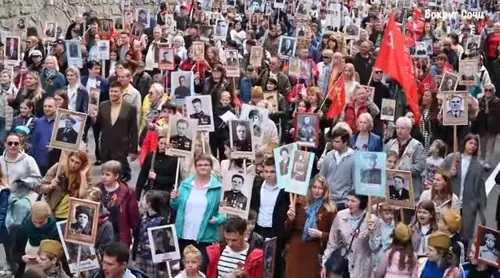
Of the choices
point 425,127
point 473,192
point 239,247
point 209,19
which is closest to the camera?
point 239,247

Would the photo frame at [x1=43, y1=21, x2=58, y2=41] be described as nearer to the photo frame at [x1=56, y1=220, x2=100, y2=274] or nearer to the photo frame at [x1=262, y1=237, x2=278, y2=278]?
the photo frame at [x1=56, y1=220, x2=100, y2=274]

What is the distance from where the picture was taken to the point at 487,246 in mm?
8703

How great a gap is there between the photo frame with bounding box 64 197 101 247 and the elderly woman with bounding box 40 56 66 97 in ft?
21.6

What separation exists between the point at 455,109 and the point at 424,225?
3.20 meters

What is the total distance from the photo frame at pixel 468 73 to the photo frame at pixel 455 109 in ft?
11.3

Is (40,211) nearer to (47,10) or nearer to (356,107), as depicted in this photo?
(356,107)

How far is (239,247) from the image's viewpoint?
29.5 feet

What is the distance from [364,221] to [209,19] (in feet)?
51.9

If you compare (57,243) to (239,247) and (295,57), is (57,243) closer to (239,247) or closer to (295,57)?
(239,247)

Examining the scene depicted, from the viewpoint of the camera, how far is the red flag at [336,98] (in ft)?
47.7

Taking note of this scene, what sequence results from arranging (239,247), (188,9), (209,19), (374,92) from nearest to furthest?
(239,247) → (374,92) → (209,19) → (188,9)

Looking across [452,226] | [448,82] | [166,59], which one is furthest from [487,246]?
[166,59]

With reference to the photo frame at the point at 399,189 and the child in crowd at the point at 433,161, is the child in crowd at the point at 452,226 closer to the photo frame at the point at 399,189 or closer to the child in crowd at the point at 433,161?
the photo frame at the point at 399,189

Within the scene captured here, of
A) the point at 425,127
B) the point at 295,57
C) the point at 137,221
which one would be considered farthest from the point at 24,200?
the point at 295,57
